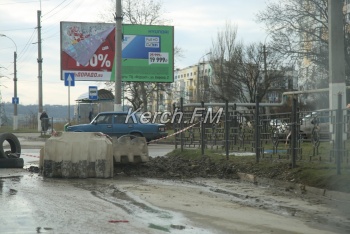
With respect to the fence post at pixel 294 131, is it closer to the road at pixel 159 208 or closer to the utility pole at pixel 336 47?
the road at pixel 159 208

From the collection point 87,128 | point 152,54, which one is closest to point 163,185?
point 87,128

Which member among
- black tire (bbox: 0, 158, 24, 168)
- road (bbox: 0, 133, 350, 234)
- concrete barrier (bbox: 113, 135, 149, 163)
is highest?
concrete barrier (bbox: 113, 135, 149, 163)

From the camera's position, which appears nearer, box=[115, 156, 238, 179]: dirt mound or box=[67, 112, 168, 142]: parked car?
box=[115, 156, 238, 179]: dirt mound

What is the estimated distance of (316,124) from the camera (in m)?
11.4

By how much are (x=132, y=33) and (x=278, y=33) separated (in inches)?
435

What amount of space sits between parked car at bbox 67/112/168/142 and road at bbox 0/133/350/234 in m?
11.0

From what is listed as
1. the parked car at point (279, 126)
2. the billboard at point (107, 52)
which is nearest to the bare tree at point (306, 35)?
the billboard at point (107, 52)

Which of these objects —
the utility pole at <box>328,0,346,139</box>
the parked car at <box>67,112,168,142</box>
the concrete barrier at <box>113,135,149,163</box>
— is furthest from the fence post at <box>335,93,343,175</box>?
the parked car at <box>67,112,168,142</box>

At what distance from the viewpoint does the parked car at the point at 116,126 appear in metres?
22.8

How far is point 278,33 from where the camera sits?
35.2 m

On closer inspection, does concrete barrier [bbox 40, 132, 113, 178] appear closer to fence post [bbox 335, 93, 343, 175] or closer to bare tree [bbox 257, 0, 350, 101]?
fence post [bbox 335, 93, 343, 175]

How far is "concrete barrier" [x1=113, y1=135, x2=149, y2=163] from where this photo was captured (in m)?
13.2

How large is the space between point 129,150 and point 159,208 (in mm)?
5451

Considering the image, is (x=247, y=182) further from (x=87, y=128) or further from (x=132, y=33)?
(x=132, y=33)
